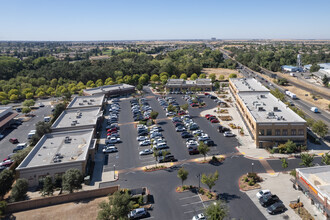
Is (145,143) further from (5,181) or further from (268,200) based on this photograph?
(268,200)

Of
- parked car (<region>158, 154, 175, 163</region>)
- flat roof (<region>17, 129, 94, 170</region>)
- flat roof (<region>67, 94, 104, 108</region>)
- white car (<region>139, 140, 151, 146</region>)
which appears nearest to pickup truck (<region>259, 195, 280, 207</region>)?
parked car (<region>158, 154, 175, 163</region>)

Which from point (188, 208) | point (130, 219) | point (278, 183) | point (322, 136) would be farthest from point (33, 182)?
point (322, 136)

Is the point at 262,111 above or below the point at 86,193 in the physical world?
above

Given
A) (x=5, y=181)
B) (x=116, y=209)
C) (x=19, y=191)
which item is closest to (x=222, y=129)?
(x=116, y=209)

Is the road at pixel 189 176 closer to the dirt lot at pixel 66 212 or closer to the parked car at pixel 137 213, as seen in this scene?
the parked car at pixel 137 213

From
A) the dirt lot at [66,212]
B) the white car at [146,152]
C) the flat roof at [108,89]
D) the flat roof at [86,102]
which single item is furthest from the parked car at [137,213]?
the flat roof at [108,89]

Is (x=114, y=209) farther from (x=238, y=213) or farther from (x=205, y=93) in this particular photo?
(x=205, y=93)
